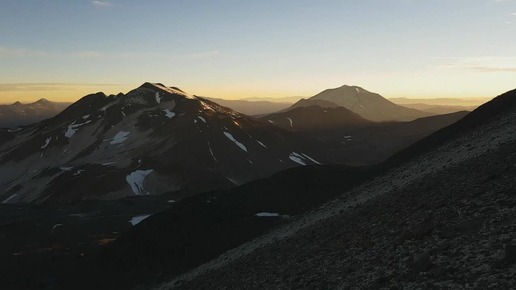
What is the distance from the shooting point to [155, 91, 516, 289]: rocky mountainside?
16.5 metres

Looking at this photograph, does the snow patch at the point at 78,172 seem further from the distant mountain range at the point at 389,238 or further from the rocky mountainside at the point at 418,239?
the rocky mountainside at the point at 418,239

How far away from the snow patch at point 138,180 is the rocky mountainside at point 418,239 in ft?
394

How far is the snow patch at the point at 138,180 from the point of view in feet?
512

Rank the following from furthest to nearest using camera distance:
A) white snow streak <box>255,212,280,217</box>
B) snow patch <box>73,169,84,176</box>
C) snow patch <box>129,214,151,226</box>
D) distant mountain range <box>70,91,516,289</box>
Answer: snow patch <box>73,169,84,176</box> → snow patch <box>129,214,151,226</box> → white snow streak <box>255,212,280,217</box> → distant mountain range <box>70,91,516,289</box>

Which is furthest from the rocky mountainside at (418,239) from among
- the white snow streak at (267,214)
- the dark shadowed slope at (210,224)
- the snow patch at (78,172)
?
the snow patch at (78,172)

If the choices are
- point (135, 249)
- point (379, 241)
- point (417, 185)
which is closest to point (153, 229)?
point (135, 249)

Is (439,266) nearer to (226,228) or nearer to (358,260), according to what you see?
(358,260)

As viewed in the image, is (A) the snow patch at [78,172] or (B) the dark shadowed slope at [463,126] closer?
(B) the dark shadowed slope at [463,126]

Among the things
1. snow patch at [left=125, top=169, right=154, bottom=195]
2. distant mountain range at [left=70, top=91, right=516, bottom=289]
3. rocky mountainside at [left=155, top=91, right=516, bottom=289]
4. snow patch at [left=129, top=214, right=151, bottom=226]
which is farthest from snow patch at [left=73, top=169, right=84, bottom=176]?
rocky mountainside at [left=155, top=91, right=516, bottom=289]

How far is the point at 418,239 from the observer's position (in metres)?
20.9

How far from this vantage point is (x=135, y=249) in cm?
6706

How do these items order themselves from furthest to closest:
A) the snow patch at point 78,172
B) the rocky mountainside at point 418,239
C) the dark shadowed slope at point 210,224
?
the snow patch at point 78,172, the dark shadowed slope at point 210,224, the rocky mountainside at point 418,239

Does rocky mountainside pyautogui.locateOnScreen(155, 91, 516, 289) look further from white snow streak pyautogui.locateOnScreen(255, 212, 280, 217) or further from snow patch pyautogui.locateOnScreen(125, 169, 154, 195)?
snow patch pyautogui.locateOnScreen(125, 169, 154, 195)

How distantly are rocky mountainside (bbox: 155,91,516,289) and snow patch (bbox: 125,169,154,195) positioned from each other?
394 feet
